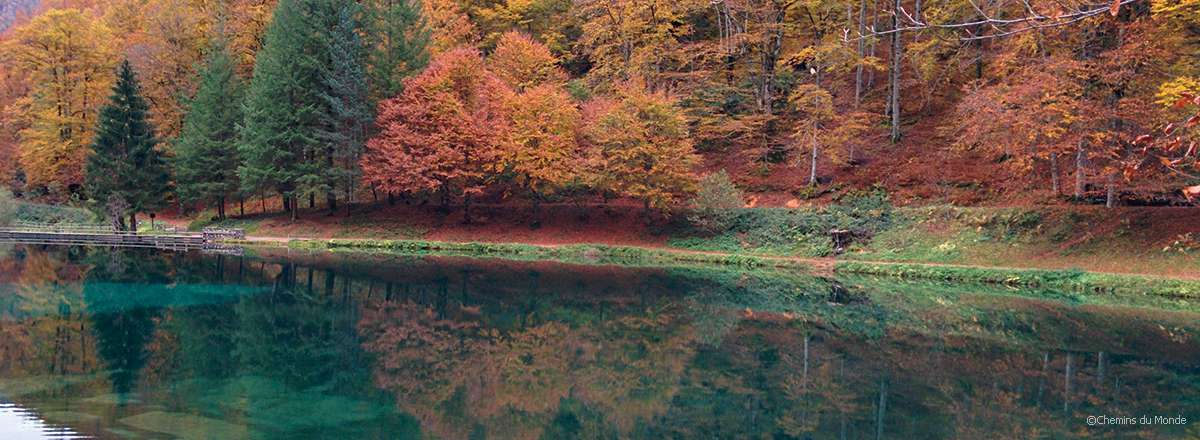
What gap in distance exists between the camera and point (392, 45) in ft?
139

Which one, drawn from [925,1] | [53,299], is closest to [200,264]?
[53,299]

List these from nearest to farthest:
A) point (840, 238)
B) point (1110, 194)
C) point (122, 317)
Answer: point (122, 317) → point (1110, 194) → point (840, 238)

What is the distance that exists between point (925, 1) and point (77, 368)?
4123 centimetres

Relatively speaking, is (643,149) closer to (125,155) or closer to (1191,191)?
(125,155)

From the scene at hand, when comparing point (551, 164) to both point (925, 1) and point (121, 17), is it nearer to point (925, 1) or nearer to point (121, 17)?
point (925, 1)

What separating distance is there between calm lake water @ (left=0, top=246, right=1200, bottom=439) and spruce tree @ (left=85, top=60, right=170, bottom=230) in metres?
15.5

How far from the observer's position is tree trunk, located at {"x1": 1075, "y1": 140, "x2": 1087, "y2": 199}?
26875 millimetres

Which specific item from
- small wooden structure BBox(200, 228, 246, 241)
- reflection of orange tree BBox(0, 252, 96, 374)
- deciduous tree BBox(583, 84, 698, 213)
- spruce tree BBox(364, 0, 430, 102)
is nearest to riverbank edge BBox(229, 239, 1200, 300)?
small wooden structure BBox(200, 228, 246, 241)

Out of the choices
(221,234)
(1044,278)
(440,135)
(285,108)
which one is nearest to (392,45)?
(285,108)

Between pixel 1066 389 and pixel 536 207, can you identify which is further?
pixel 536 207

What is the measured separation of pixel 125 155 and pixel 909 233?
117 feet

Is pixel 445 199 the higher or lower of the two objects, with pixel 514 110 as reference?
lower

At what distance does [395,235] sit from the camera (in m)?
39.2

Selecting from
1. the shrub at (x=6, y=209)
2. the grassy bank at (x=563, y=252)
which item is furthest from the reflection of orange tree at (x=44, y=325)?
the shrub at (x=6, y=209)
